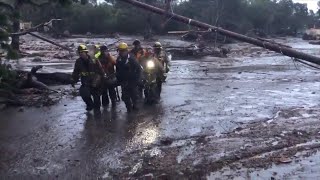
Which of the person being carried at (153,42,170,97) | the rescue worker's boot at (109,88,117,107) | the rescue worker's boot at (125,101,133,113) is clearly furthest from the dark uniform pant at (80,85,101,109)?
the person being carried at (153,42,170,97)

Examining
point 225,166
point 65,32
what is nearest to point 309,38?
point 65,32

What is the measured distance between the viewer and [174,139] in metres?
8.10

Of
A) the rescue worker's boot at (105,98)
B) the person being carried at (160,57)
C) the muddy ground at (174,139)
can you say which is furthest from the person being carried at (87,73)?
the person being carried at (160,57)

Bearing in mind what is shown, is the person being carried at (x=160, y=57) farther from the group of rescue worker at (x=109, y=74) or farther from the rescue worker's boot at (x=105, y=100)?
the rescue worker's boot at (x=105, y=100)

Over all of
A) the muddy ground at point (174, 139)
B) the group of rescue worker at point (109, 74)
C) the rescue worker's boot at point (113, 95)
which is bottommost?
the muddy ground at point (174, 139)

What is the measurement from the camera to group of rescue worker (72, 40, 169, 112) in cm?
973

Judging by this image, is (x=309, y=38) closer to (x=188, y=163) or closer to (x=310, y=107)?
(x=310, y=107)

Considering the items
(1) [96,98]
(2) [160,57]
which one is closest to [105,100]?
(1) [96,98]

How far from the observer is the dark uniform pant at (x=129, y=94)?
32.8 feet

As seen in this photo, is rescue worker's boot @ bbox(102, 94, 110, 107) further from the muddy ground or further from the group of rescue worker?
the muddy ground

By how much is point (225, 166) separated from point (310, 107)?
217 inches

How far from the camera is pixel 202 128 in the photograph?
8.94 metres

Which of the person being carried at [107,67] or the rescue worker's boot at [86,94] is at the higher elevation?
the person being carried at [107,67]

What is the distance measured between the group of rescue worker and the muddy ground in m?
0.41
